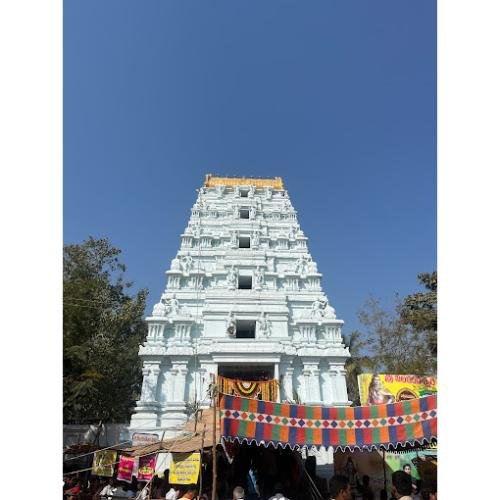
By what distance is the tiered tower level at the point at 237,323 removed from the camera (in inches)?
771

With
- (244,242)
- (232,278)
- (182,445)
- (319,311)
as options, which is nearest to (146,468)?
(182,445)

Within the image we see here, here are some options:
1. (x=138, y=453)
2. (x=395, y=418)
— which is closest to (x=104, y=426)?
(x=138, y=453)

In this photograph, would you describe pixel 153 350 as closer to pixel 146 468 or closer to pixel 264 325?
pixel 264 325

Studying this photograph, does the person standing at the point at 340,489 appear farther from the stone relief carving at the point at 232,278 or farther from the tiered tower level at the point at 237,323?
the stone relief carving at the point at 232,278

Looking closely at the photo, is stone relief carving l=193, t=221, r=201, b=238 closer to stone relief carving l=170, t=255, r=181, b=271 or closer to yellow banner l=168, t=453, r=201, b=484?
stone relief carving l=170, t=255, r=181, b=271

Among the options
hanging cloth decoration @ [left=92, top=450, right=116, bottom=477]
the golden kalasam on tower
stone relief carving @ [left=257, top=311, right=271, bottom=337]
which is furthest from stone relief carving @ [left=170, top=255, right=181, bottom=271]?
hanging cloth decoration @ [left=92, top=450, right=116, bottom=477]

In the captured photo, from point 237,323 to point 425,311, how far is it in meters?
9.32

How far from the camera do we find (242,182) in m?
33.0

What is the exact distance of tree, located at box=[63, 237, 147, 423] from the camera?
61.5 feet

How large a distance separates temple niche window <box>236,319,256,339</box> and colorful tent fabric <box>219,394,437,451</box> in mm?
13129

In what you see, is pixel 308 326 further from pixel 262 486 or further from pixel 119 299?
pixel 119 299

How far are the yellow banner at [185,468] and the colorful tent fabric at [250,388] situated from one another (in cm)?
906

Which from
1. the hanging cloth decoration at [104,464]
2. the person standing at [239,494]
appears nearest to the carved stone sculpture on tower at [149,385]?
the hanging cloth decoration at [104,464]

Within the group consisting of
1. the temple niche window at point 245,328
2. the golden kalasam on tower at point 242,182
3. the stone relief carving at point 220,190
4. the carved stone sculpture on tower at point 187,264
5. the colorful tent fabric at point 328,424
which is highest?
the golden kalasam on tower at point 242,182
